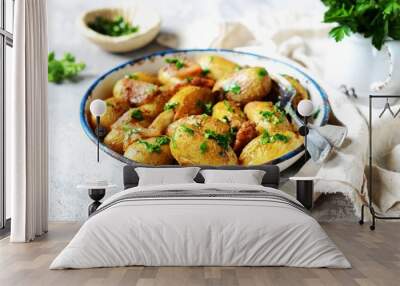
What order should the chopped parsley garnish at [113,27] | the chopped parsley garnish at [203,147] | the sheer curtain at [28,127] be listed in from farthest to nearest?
1. the chopped parsley garnish at [113,27]
2. the chopped parsley garnish at [203,147]
3. the sheer curtain at [28,127]

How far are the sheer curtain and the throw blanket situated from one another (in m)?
1.61

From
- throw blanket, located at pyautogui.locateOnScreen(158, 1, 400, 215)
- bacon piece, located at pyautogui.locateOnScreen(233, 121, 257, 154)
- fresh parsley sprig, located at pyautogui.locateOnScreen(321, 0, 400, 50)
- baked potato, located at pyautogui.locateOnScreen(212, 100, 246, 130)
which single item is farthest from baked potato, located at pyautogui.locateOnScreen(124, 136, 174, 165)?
fresh parsley sprig, located at pyautogui.locateOnScreen(321, 0, 400, 50)

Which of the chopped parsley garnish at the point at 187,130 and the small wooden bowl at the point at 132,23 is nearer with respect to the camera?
the chopped parsley garnish at the point at 187,130

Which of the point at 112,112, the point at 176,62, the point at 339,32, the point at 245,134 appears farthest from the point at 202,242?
the point at 339,32

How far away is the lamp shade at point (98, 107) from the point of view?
237 inches

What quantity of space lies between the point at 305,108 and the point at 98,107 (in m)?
1.94

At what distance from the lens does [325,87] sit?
635cm

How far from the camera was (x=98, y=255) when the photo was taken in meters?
3.93

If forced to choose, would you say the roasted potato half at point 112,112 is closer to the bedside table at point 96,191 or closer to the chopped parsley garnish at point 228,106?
the bedside table at point 96,191

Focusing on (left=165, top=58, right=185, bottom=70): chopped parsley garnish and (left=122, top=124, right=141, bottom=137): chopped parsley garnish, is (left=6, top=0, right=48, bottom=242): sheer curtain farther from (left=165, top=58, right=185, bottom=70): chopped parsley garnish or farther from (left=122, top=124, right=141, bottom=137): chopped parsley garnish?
(left=165, top=58, right=185, bottom=70): chopped parsley garnish

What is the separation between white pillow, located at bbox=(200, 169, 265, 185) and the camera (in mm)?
5680

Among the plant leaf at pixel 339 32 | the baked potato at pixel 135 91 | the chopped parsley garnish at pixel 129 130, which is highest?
the plant leaf at pixel 339 32

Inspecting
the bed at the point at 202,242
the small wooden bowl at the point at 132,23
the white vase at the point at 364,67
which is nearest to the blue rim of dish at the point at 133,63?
the small wooden bowl at the point at 132,23

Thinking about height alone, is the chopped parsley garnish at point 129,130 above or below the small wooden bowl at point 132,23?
below
